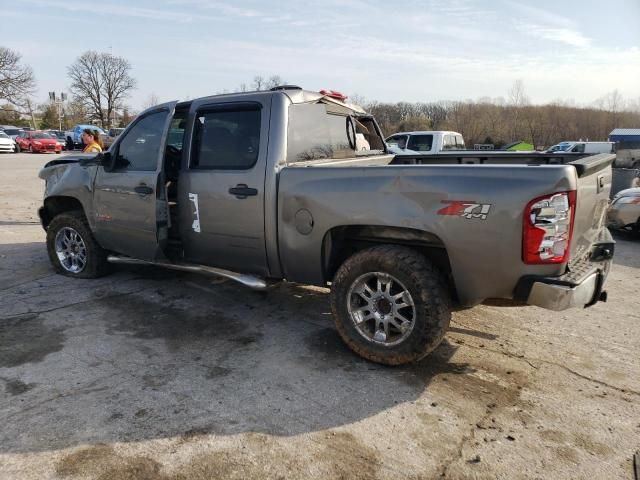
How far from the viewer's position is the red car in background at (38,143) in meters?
33.9

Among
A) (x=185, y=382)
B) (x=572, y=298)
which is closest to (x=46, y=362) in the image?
(x=185, y=382)

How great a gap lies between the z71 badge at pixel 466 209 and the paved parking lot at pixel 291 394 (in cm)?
122

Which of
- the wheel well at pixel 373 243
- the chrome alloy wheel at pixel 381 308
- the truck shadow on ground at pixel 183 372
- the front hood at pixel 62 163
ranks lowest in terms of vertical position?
the truck shadow on ground at pixel 183 372

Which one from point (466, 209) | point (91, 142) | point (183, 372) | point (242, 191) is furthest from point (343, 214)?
point (91, 142)

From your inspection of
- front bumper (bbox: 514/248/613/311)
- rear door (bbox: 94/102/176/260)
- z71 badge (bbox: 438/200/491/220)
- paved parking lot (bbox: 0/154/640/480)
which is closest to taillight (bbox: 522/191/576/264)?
front bumper (bbox: 514/248/613/311)

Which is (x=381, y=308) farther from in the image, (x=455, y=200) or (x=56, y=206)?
(x=56, y=206)

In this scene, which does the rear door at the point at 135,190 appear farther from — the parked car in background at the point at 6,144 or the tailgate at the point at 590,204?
the parked car in background at the point at 6,144

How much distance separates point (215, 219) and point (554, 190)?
2.77 meters

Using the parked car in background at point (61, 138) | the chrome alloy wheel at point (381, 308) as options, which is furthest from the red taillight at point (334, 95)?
the parked car in background at point (61, 138)

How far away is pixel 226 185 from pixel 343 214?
47.6 inches

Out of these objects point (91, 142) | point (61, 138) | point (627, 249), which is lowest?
point (627, 249)

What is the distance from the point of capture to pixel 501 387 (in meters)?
3.33

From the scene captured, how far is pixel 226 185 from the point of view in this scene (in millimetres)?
4160

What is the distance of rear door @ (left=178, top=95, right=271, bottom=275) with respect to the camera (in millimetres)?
4047
